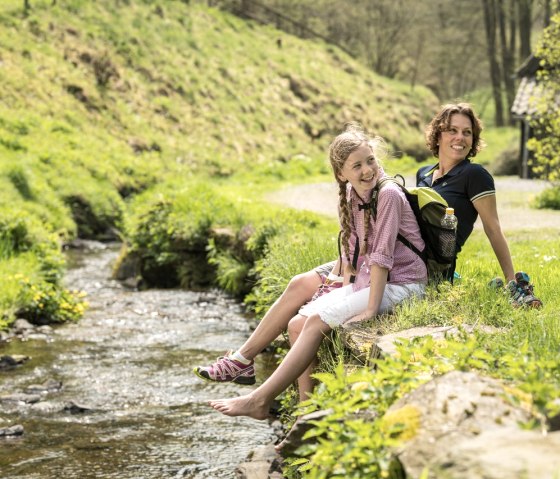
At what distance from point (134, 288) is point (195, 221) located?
1.34 metres

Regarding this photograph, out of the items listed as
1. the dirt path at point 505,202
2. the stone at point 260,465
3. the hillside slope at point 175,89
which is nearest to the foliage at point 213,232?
the dirt path at point 505,202

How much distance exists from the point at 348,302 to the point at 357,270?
0.41 m

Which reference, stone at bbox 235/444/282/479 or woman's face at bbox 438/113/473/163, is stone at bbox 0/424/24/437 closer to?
stone at bbox 235/444/282/479

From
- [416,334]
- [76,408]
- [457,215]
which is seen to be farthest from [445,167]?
[76,408]

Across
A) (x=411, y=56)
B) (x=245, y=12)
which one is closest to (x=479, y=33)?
(x=411, y=56)

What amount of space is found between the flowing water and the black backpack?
6.00 ft

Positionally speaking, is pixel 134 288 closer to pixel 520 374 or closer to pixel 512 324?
pixel 512 324

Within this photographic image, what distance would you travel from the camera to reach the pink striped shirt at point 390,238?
16.9 ft

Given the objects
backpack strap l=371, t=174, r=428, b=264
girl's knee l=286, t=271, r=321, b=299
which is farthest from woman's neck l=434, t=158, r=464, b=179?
girl's knee l=286, t=271, r=321, b=299

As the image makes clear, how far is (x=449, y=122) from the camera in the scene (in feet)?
19.7

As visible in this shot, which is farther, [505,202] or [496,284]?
[505,202]

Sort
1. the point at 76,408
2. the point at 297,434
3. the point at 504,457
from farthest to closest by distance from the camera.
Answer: the point at 76,408 < the point at 297,434 < the point at 504,457

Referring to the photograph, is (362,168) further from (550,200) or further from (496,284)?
(550,200)

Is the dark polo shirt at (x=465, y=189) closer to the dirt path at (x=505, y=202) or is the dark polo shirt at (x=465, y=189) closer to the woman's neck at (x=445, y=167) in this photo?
the woman's neck at (x=445, y=167)
